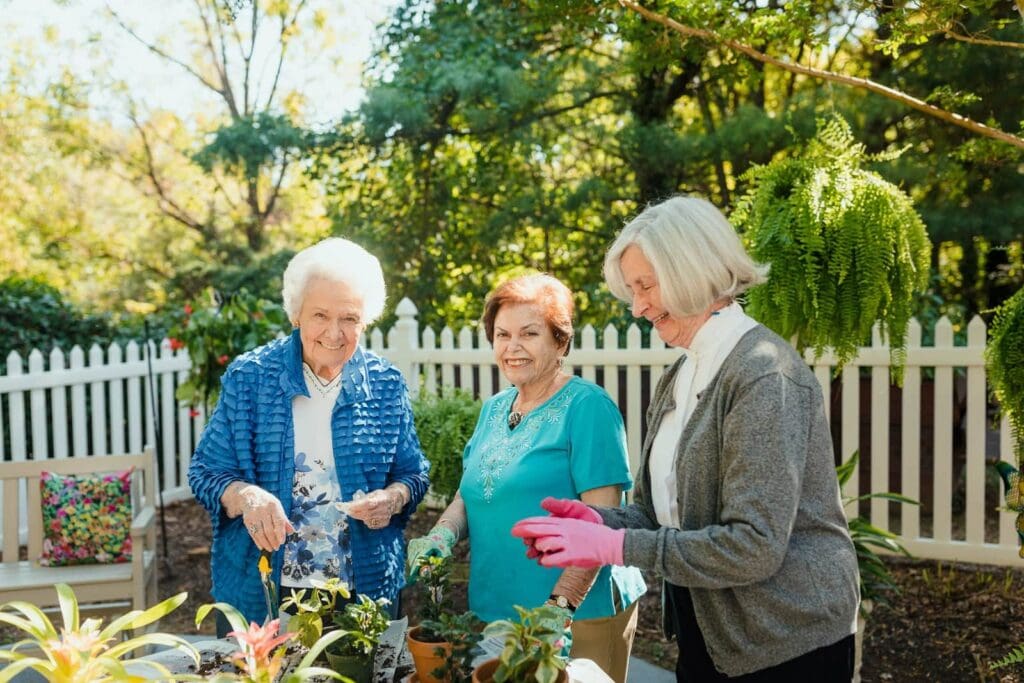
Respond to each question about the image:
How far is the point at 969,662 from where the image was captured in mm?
3508

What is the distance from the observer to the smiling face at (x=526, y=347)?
215 centimetres

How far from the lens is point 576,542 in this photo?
1.49 m

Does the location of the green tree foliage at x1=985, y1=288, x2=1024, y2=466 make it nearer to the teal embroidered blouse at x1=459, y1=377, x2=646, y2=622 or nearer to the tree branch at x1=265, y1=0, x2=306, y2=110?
the teal embroidered blouse at x1=459, y1=377, x2=646, y2=622

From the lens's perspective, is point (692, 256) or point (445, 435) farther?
point (445, 435)

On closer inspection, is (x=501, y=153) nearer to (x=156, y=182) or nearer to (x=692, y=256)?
(x=692, y=256)

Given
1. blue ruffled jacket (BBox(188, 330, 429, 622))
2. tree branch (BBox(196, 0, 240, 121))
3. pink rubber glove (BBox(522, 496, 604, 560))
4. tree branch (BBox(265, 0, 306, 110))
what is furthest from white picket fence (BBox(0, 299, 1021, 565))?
tree branch (BBox(196, 0, 240, 121))

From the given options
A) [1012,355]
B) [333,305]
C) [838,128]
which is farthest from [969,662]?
[333,305]

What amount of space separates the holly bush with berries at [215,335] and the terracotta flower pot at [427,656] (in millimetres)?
3942

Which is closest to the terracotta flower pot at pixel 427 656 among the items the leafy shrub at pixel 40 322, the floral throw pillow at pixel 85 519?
the floral throw pillow at pixel 85 519

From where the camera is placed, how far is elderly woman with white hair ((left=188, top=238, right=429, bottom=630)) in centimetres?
215

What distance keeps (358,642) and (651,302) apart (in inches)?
31.6

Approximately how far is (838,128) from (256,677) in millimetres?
2747

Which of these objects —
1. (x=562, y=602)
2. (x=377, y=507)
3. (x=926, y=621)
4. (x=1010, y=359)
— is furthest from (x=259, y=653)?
(x=926, y=621)

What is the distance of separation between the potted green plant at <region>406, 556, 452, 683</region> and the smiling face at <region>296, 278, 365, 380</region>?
2.35 ft
